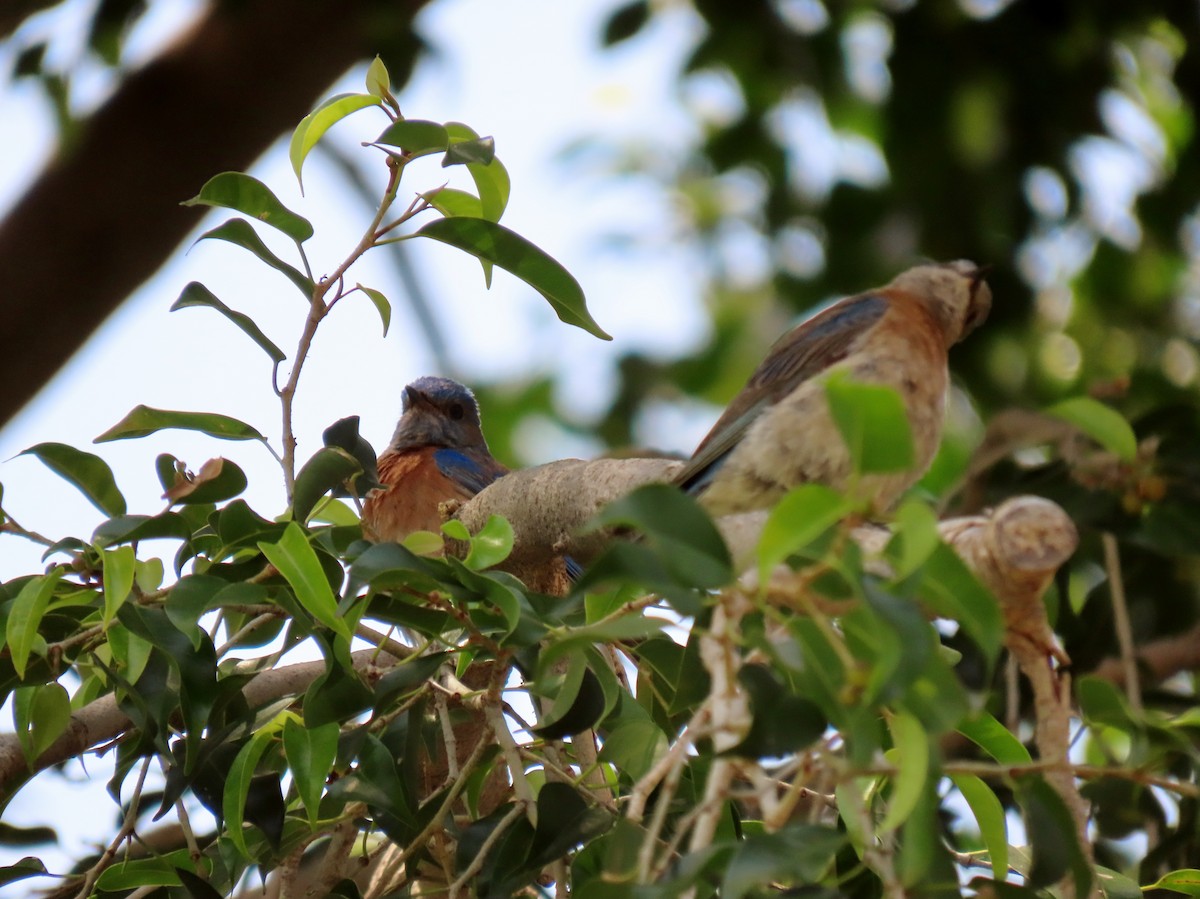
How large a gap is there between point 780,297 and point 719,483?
2.60 metres

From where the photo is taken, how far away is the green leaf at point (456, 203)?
6.37 feet

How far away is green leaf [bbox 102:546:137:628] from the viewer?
156 cm

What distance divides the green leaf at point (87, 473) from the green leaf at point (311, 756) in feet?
1.46

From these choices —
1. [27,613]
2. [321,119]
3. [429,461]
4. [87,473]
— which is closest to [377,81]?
[321,119]

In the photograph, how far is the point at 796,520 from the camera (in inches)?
41.4

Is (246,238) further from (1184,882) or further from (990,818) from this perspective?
(1184,882)

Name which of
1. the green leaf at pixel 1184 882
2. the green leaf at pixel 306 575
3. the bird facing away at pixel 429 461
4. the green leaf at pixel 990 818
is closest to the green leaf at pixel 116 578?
the green leaf at pixel 306 575

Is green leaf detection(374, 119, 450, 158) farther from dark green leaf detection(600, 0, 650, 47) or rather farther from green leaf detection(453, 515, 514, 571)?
dark green leaf detection(600, 0, 650, 47)

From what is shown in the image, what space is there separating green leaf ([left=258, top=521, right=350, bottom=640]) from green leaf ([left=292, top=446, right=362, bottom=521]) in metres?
0.20

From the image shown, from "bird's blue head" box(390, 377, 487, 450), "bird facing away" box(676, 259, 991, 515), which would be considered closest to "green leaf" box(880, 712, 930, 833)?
"bird facing away" box(676, 259, 991, 515)

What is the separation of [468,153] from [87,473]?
2.12ft

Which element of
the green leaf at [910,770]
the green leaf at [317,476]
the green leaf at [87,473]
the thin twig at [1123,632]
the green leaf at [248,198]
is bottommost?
the thin twig at [1123,632]

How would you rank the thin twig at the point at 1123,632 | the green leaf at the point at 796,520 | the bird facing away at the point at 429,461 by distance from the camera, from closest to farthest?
1. the green leaf at the point at 796,520
2. the thin twig at the point at 1123,632
3. the bird facing away at the point at 429,461

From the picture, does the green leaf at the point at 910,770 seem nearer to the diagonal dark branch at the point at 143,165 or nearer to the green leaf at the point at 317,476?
the green leaf at the point at 317,476
